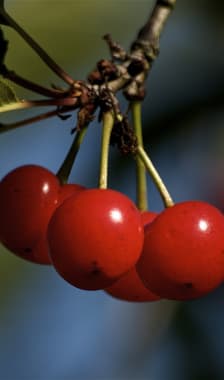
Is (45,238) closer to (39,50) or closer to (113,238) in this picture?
(113,238)

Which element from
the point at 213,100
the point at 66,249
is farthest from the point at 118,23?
the point at 66,249

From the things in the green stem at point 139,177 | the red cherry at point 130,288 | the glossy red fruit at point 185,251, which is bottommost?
the red cherry at point 130,288

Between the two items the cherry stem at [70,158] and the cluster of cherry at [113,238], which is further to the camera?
the cherry stem at [70,158]

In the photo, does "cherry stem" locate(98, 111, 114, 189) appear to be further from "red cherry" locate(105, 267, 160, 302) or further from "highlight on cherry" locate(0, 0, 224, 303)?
"red cherry" locate(105, 267, 160, 302)

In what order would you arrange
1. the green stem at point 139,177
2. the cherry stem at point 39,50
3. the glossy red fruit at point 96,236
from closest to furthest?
the glossy red fruit at point 96,236 → the cherry stem at point 39,50 → the green stem at point 139,177

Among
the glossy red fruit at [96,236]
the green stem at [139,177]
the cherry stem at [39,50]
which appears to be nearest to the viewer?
the glossy red fruit at [96,236]

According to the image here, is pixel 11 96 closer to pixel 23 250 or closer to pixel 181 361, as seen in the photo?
pixel 23 250

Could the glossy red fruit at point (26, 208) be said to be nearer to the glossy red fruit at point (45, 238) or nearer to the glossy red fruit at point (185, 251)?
the glossy red fruit at point (45, 238)

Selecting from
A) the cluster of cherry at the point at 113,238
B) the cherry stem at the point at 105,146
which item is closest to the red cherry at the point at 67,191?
the cluster of cherry at the point at 113,238
